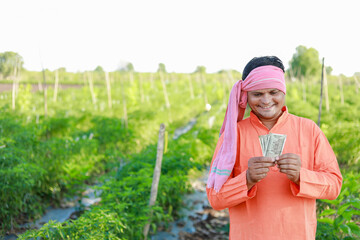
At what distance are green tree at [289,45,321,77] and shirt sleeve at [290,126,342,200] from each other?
109 ft

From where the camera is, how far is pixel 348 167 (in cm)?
524

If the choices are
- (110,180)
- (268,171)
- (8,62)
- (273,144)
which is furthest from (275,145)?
(8,62)

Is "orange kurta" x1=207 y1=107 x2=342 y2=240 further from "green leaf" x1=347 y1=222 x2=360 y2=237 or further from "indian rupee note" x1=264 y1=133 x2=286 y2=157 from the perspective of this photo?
"green leaf" x1=347 y1=222 x2=360 y2=237

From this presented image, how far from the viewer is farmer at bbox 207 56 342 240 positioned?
47.4 inches

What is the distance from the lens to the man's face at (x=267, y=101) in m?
1.29

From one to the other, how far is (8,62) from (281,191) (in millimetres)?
9568

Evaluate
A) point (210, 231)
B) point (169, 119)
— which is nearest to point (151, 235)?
point (210, 231)

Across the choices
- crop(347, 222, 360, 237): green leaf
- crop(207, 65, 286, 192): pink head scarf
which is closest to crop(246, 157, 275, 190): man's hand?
crop(207, 65, 286, 192): pink head scarf

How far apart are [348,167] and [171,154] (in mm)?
3153

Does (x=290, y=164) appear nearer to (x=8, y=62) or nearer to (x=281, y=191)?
(x=281, y=191)

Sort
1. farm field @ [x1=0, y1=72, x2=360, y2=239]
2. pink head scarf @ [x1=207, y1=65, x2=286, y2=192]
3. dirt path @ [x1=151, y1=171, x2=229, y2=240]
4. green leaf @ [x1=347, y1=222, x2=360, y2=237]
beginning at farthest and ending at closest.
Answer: dirt path @ [x1=151, y1=171, x2=229, y2=240] < farm field @ [x1=0, y1=72, x2=360, y2=239] < green leaf @ [x1=347, y1=222, x2=360, y2=237] < pink head scarf @ [x1=207, y1=65, x2=286, y2=192]

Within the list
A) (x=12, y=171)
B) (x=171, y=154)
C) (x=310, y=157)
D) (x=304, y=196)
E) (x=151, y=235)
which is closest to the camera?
(x=304, y=196)

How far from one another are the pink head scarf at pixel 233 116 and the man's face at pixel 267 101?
0.09ft

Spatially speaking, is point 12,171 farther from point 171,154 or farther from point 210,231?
point 210,231
